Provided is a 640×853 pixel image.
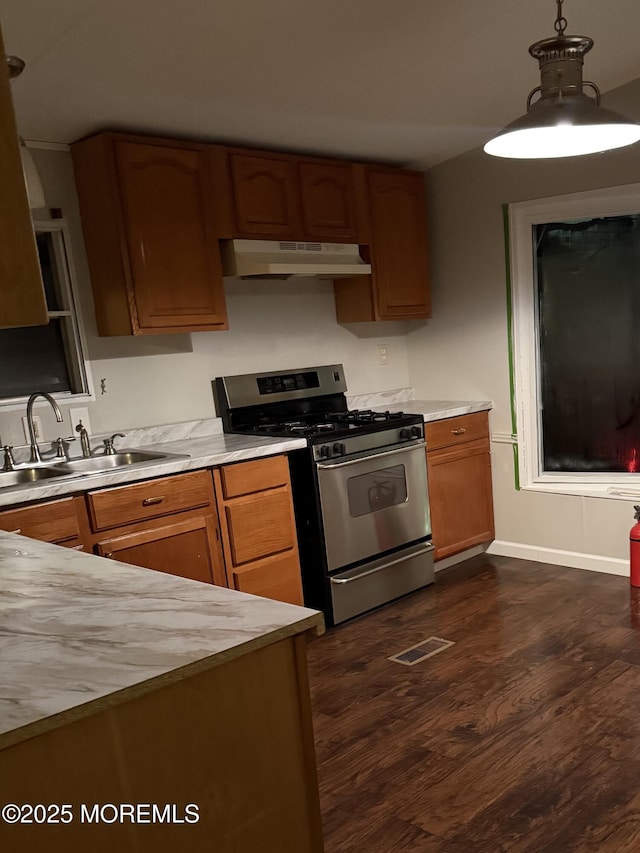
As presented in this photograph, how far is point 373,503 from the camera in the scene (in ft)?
11.8

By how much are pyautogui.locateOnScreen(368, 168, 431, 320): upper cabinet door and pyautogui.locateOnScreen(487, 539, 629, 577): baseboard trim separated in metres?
1.46

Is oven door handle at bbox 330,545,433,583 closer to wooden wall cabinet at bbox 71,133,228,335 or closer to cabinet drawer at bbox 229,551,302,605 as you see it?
cabinet drawer at bbox 229,551,302,605

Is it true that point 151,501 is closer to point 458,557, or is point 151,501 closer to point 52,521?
point 52,521

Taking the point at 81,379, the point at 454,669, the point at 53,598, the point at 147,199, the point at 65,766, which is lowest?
the point at 454,669

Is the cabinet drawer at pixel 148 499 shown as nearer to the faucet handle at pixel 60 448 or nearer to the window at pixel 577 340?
the faucet handle at pixel 60 448

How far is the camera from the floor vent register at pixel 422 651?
3.00 metres

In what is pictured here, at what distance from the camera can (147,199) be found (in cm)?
315

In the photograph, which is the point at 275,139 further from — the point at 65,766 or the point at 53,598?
the point at 65,766

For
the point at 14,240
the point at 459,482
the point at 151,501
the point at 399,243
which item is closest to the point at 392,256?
the point at 399,243

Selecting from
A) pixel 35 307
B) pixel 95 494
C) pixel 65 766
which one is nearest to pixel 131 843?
pixel 65 766

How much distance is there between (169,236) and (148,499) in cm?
117

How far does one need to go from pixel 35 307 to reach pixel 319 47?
6.78ft

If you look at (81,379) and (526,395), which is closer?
(81,379)

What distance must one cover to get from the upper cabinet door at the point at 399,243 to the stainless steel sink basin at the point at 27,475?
6.47ft
